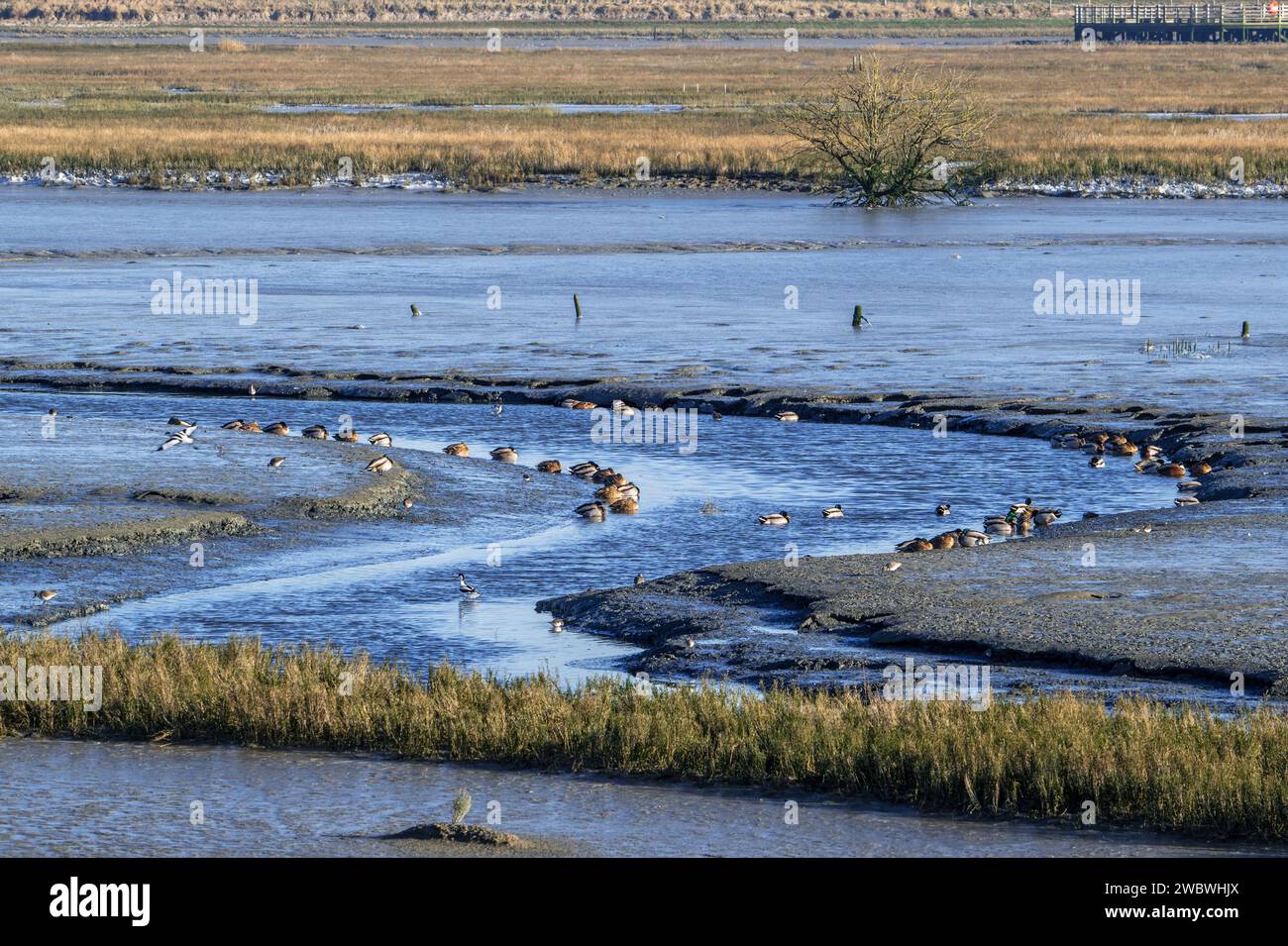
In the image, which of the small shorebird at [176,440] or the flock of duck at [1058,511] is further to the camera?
the small shorebird at [176,440]

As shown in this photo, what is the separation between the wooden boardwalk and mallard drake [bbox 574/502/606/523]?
127646mm

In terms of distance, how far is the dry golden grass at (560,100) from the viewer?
57.6m

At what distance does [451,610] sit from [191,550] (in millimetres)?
2705

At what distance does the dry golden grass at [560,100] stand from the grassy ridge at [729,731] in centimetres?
4500

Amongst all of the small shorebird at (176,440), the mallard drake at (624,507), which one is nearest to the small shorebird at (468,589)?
the mallard drake at (624,507)

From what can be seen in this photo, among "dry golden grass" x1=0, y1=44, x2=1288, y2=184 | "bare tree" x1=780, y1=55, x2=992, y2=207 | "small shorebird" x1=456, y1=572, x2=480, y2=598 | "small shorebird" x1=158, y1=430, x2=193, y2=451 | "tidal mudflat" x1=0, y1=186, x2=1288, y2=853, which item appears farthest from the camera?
"dry golden grass" x1=0, y1=44, x2=1288, y2=184

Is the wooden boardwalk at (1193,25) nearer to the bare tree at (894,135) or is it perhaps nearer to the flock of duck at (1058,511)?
the bare tree at (894,135)

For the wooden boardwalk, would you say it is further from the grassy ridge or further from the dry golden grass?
the grassy ridge

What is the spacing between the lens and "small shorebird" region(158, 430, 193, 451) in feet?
61.6

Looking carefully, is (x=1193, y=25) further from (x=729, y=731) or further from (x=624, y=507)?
(x=729, y=731)

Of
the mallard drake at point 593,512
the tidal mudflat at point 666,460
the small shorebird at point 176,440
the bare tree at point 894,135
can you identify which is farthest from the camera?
the bare tree at point 894,135

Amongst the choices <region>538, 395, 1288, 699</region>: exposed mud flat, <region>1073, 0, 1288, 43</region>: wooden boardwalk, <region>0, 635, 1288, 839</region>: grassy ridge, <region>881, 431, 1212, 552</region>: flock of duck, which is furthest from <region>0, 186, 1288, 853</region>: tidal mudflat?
<region>1073, 0, 1288, 43</region>: wooden boardwalk
